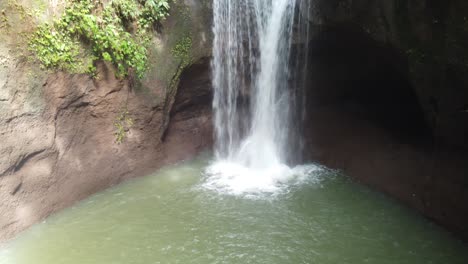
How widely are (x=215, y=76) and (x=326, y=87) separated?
2076 millimetres

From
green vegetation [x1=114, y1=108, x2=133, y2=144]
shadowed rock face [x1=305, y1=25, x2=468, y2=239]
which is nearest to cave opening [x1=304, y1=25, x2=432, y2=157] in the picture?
shadowed rock face [x1=305, y1=25, x2=468, y2=239]

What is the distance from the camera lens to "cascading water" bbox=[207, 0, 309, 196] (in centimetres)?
635

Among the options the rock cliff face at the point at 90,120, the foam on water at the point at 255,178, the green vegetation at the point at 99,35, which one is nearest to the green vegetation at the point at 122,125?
the rock cliff face at the point at 90,120

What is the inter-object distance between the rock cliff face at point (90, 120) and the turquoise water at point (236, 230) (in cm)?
41

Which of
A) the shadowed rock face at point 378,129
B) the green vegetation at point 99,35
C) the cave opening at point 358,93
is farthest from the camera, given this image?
the cave opening at point 358,93

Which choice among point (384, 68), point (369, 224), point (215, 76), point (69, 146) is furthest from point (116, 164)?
point (384, 68)

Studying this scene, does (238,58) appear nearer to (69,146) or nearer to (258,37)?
A: (258,37)

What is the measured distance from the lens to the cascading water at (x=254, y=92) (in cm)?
635

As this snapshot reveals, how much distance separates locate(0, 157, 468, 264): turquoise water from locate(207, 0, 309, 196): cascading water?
0.62 m

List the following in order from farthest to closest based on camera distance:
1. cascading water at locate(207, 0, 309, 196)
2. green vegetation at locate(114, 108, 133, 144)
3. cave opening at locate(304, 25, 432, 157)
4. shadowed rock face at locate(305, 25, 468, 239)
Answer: cascading water at locate(207, 0, 309, 196), green vegetation at locate(114, 108, 133, 144), cave opening at locate(304, 25, 432, 157), shadowed rock face at locate(305, 25, 468, 239)

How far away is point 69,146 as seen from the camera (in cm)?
543

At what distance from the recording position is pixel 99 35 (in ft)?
17.8

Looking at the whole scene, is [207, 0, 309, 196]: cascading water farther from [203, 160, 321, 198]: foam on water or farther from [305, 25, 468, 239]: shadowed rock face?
[305, 25, 468, 239]: shadowed rock face

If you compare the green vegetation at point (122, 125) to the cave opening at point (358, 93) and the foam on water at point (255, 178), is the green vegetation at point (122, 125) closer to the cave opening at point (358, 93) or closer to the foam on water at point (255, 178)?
the foam on water at point (255, 178)
